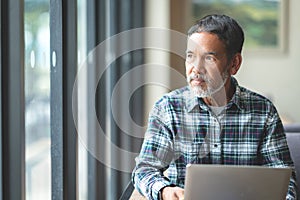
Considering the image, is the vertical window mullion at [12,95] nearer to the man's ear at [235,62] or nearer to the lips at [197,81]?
the lips at [197,81]

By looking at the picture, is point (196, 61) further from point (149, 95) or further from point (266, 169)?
point (149, 95)

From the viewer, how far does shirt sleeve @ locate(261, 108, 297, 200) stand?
5.71 ft

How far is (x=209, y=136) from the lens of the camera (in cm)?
178

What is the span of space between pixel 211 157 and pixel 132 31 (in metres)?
1.86

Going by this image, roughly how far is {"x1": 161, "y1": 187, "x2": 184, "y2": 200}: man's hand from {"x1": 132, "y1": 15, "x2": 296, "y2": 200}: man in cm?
9

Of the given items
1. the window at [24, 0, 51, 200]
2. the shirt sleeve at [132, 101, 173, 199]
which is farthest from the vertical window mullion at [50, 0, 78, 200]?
the shirt sleeve at [132, 101, 173, 199]

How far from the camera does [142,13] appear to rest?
379cm

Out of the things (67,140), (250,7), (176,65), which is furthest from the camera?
(250,7)

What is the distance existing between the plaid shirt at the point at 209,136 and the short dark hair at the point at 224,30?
0.15 m

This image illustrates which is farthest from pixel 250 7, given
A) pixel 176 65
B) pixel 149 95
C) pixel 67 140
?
pixel 67 140

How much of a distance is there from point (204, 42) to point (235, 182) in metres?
0.45

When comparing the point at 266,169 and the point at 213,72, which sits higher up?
the point at 213,72

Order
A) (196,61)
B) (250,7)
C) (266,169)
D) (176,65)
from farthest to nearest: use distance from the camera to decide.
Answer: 1. (250,7)
2. (176,65)
3. (196,61)
4. (266,169)

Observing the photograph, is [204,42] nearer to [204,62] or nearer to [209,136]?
[204,62]
